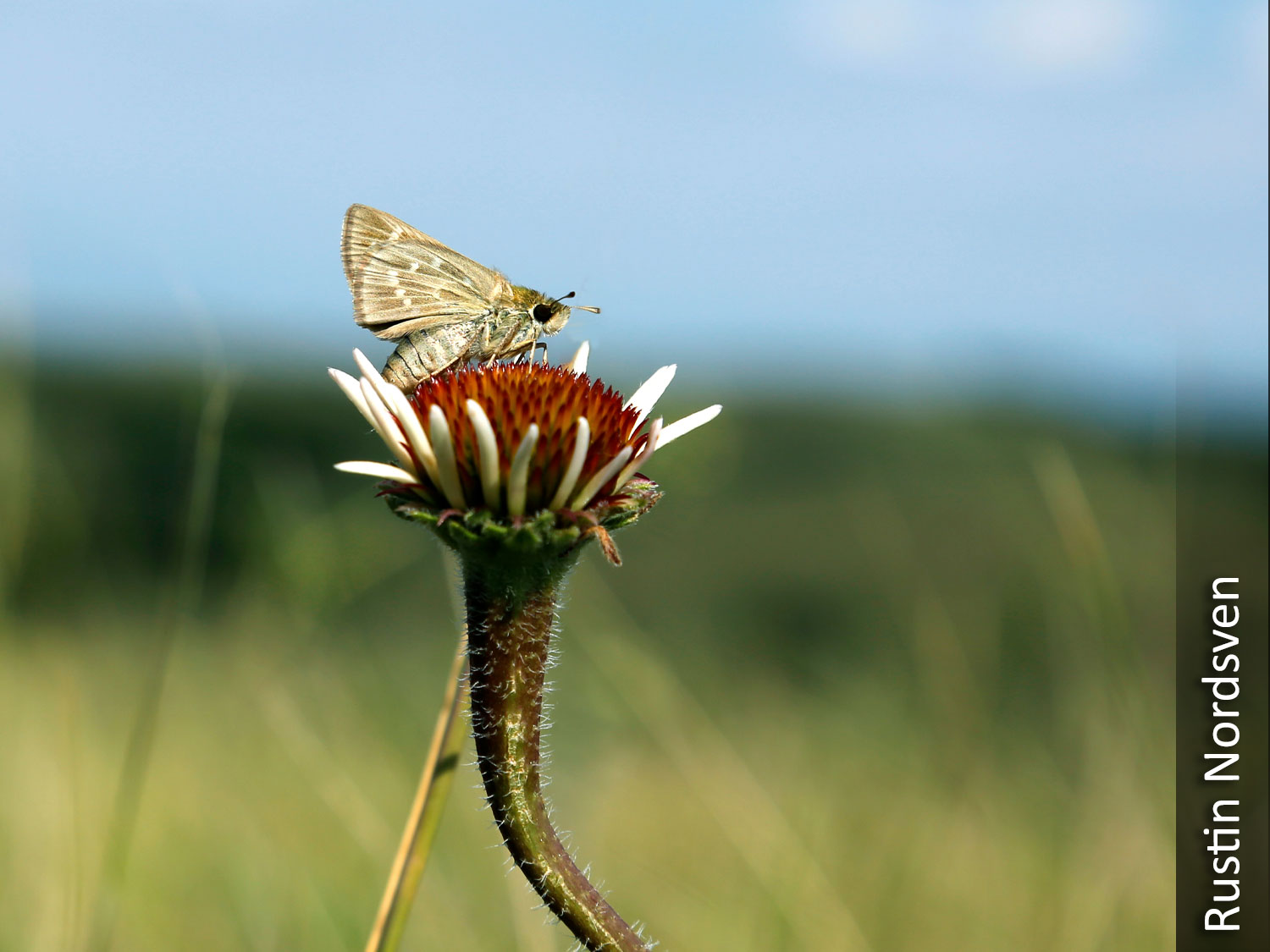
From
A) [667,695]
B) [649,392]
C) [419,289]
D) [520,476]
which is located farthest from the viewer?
[667,695]

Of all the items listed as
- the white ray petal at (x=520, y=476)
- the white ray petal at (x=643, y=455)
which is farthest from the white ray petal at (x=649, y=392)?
the white ray petal at (x=520, y=476)

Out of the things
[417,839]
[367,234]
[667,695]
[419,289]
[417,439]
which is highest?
[367,234]

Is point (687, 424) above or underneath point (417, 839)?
above

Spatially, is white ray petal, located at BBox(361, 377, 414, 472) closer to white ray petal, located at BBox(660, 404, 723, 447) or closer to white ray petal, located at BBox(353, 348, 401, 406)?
white ray petal, located at BBox(353, 348, 401, 406)

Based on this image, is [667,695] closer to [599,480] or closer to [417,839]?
[417,839]

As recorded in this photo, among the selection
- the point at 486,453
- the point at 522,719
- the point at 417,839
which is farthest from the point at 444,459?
the point at 417,839

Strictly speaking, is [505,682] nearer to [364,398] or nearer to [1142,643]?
[364,398]
